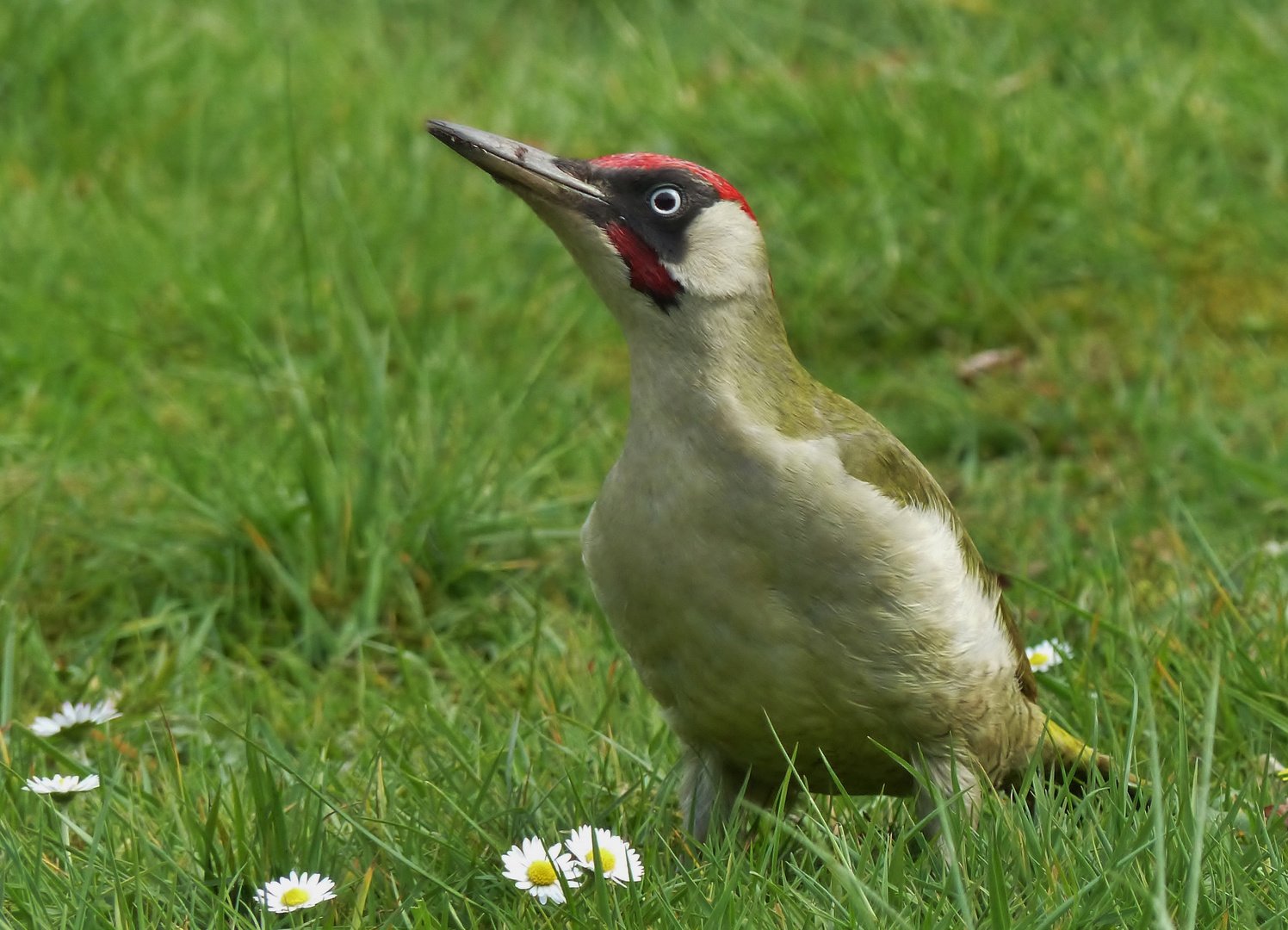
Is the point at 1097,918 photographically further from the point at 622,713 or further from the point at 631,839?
the point at 622,713

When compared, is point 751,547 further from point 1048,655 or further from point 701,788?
point 1048,655

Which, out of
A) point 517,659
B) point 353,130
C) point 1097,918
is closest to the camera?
point 1097,918

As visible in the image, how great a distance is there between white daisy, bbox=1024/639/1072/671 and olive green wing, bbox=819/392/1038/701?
0.89 ft

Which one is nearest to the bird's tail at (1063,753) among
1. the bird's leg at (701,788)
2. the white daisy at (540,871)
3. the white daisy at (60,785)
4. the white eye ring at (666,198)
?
the bird's leg at (701,788)

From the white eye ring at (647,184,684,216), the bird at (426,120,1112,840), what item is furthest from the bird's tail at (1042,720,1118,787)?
the white eye ring at (647,184,684,216)

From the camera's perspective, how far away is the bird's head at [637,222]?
2.81 m

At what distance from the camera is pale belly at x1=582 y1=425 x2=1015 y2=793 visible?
2662 millimetres

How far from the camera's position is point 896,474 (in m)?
2.84

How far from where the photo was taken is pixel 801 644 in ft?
8.73

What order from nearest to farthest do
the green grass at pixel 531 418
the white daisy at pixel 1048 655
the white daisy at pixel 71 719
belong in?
the green grass at pixel 531 418, the white daisy at pixel 71 719, the white daisy at pixel 1048 655

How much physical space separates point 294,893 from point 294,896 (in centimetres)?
1

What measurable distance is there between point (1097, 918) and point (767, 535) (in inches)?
28.3

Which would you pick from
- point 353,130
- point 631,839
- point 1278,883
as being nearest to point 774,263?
point 353,130

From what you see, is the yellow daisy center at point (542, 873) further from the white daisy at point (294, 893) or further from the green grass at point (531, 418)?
the white daisy at point (294, 893)
